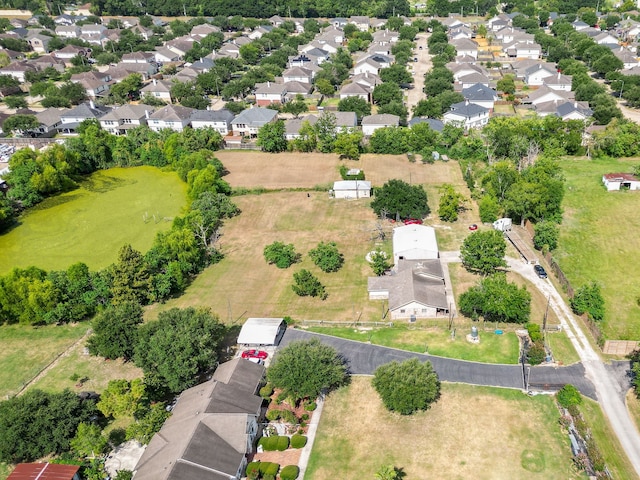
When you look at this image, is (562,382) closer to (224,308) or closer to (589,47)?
(224,308)

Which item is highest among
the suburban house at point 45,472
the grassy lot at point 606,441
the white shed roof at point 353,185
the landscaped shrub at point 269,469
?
the suburban house at point 45,472

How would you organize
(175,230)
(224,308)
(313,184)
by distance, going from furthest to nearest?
(313,184)
(175,230)
(224,308)

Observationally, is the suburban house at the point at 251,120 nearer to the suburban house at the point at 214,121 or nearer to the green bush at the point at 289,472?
the suburban house at the point at 214,121

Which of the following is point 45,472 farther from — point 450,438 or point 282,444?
point 450,438

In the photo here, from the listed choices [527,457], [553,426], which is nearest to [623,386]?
[553,426]

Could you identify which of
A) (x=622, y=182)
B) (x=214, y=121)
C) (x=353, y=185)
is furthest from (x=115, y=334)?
(x=622, y=182)

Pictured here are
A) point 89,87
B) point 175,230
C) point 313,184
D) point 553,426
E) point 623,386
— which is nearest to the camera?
point 553,426

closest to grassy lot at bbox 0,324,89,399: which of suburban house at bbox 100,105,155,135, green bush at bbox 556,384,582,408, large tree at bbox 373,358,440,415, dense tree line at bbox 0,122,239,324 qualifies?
dense tree line at bbox 0,122,239,324

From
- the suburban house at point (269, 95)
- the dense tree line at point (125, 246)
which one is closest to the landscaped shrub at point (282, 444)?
the dense tree line at point (125, 246)
